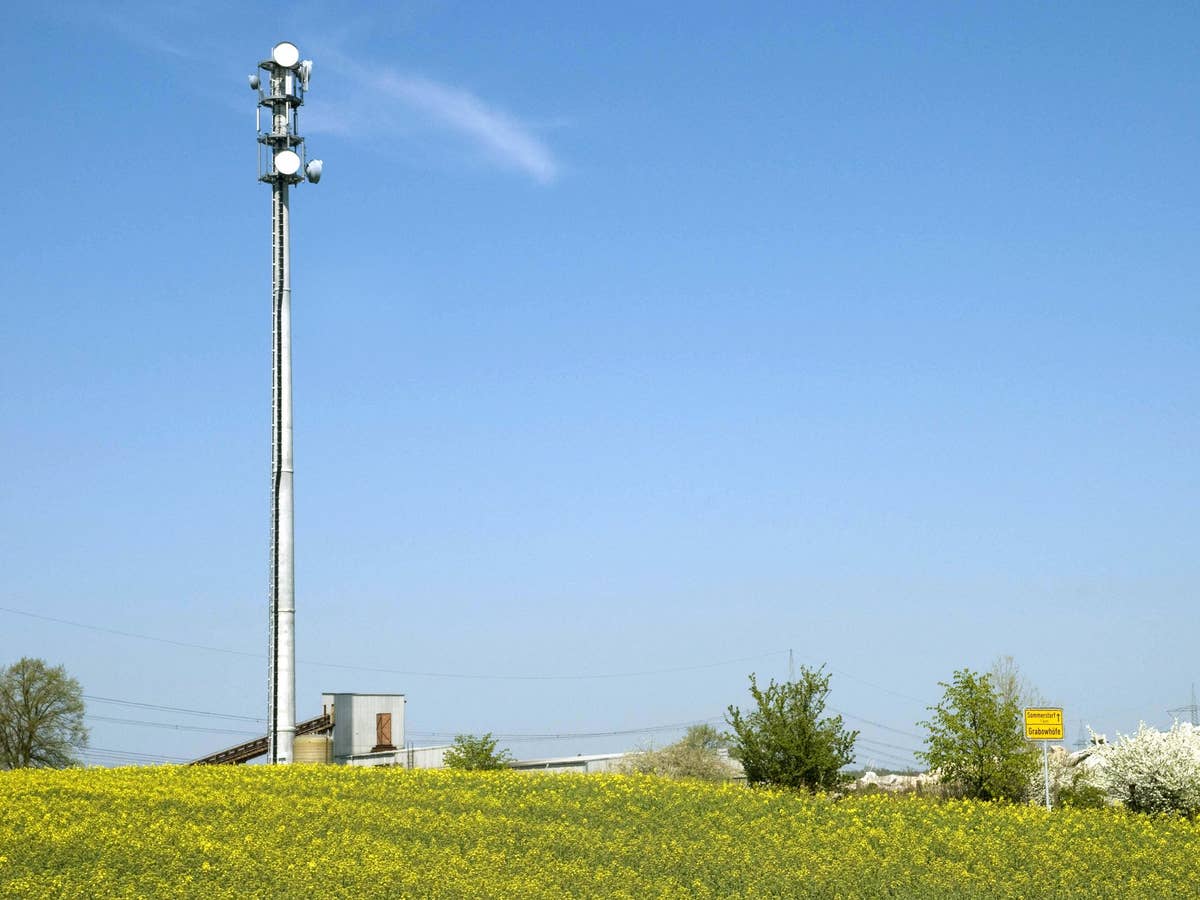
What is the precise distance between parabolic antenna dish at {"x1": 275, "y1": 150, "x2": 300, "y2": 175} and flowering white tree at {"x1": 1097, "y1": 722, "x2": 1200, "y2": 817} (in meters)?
29.2

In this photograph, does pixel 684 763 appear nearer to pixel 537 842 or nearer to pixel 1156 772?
pixel 1156 772

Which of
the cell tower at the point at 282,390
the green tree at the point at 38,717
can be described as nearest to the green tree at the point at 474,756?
the cell tower at the point at 282,390

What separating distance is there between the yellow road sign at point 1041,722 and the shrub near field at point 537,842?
8.01 metres

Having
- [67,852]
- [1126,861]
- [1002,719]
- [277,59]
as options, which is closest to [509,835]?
[67,852]

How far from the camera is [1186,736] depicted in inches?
1436

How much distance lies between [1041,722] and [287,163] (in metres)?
27.1

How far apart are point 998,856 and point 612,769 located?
110 ft

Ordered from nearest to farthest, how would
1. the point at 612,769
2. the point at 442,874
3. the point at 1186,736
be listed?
the point at 442,874 → the point at 1186,736 → the point at 612,769

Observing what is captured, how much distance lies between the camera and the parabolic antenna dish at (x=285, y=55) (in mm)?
40000

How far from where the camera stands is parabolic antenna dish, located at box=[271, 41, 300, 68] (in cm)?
4000

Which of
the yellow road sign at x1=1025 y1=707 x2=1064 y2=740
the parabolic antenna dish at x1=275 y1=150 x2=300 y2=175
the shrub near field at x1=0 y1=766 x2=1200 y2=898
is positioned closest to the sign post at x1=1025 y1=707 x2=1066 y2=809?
the yellow road sign at x1=1025 y1=707 x2=1064 y2=740

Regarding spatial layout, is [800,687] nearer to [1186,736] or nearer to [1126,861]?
[1186,736]

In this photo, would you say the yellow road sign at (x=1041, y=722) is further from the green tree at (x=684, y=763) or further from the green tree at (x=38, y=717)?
the green tree at (x=38, y=717)

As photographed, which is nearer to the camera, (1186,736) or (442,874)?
(442,874)
